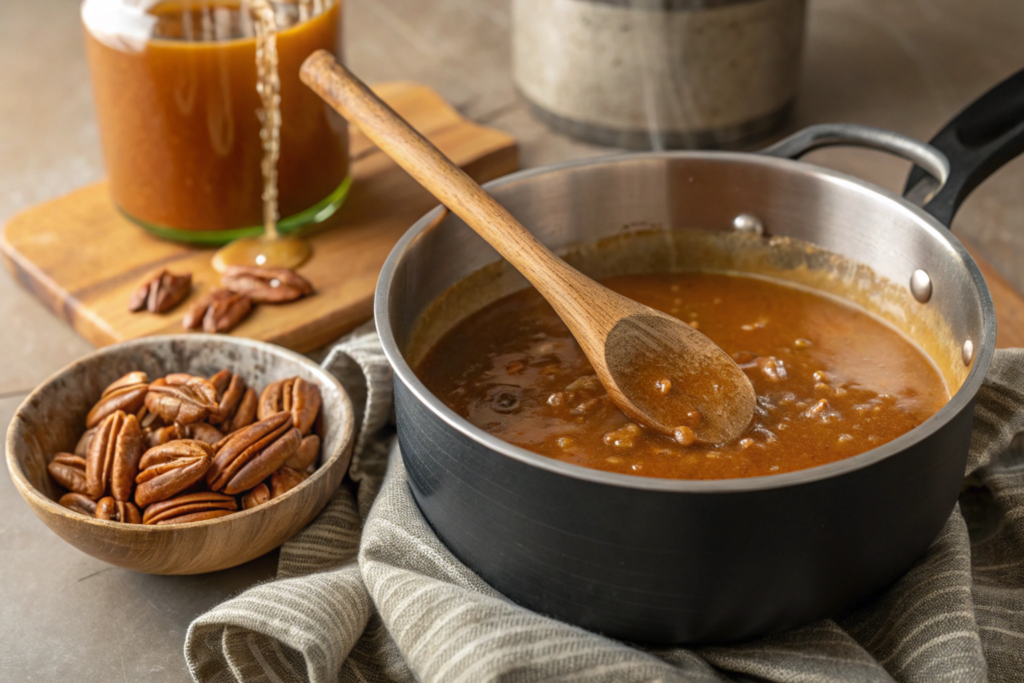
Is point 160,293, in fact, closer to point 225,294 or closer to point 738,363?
point 225,294

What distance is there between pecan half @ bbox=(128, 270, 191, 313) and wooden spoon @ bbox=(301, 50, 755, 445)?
437mm

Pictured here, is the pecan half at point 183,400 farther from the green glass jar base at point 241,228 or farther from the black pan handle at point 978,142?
the black pan handle at point 978,142

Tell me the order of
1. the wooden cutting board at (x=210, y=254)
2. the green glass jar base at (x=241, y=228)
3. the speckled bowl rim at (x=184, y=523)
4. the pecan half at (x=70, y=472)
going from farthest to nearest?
the green glass jar base at (x=241, y=228)
the wooden cutting board at (x=210, y=254)
the pecan half at (x=70, y=472)
the speckled bowl rim at (x=184, y=523)

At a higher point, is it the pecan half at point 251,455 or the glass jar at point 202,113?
the glass jar at point 202,113

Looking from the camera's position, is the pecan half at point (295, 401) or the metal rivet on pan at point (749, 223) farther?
the metal rivet on pan at point (749, 223)

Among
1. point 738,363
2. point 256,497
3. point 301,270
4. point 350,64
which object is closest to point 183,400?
point 256,497

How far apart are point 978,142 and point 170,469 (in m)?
0.90

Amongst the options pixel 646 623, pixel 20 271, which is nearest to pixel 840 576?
pixel 646 623

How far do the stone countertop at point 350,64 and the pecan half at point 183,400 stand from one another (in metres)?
0.16

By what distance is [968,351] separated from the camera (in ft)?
3.32

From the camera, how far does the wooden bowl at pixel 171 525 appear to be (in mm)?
946

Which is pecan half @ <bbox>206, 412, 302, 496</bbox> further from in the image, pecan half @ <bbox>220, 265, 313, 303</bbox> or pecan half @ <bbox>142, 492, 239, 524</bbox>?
pecan half @ <bbox>220, 265, 313, 303</bbox>

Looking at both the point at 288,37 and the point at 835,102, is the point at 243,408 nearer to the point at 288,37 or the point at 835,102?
the point at 288,37

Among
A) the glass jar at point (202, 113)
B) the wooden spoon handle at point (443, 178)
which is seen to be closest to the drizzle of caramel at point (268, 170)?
the glass jar at point (202, 113)
